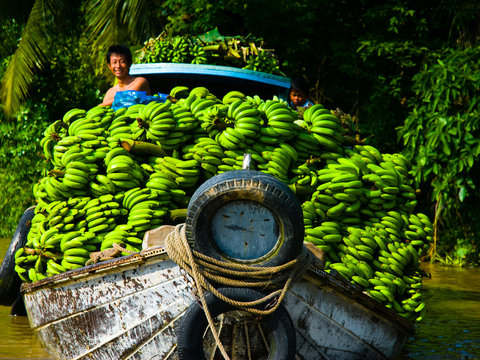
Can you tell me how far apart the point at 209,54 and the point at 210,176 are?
219 cm

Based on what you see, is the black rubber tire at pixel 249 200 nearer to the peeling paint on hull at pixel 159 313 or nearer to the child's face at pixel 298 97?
the peeling paint on hull at pixel 159 313

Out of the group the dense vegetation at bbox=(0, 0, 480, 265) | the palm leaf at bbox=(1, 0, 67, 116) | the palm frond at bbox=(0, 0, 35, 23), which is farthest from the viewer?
the palm frond at bbox=(0, 0, 35, 23)

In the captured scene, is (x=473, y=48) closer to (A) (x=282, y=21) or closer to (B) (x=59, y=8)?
(A) (x=282, y=21)

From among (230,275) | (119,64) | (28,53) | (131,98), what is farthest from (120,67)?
A: (28,53)

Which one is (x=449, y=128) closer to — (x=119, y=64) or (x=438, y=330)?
(x=438, y=330)

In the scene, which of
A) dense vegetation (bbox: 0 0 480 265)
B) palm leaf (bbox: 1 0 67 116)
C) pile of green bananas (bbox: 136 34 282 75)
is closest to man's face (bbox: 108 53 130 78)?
pile of green bananas (bbox: 136 34 282 75)

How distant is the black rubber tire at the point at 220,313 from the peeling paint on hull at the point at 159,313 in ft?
0.66

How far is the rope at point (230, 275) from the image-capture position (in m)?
3.01

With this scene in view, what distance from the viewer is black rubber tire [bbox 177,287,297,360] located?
3.03m

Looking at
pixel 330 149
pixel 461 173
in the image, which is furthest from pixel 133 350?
pixel 461 173

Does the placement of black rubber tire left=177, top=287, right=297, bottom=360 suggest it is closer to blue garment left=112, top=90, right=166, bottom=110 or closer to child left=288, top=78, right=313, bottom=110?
blue garment left=112, top=90, right=166, bottom=110

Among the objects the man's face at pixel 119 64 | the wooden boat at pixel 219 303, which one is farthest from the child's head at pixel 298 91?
the wooden boat at pixel 219 303

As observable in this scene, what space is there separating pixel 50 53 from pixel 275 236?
998cm

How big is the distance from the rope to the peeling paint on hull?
0.21m
